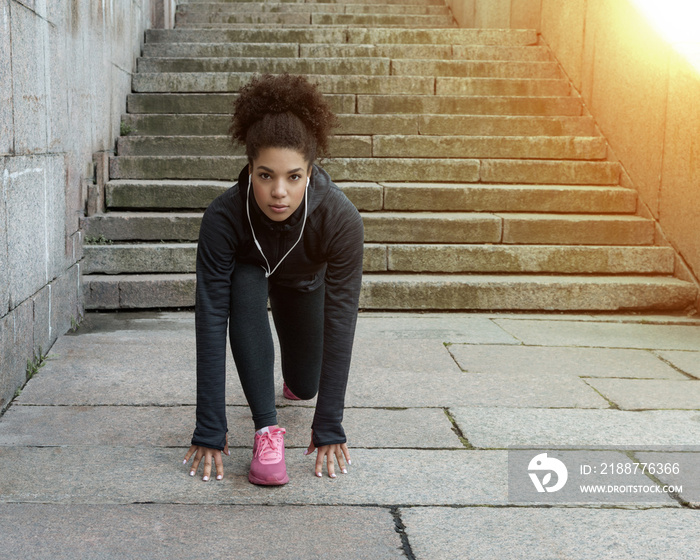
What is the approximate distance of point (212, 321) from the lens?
2545 millimetres

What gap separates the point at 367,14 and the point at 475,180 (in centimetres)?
413

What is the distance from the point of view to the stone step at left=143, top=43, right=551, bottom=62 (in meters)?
7.70

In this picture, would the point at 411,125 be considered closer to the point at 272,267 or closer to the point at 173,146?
the point at 173,146

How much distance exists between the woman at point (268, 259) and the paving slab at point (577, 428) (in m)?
0.71

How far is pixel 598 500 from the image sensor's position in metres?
2.47

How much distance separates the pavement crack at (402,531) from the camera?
212cm

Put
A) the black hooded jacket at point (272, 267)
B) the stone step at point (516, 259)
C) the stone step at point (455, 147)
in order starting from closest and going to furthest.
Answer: the black hooded jacket at point (272, 267) < the stone step at point (516, 259) < the stone step at point (455, 147)

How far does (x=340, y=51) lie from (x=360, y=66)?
426mm

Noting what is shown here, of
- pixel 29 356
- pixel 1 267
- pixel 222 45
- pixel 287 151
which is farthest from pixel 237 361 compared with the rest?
pixel 222 45

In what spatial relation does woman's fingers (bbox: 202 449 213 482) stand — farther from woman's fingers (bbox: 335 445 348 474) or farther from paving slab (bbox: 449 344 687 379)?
paving slab (bbox: 449 344 687 379)

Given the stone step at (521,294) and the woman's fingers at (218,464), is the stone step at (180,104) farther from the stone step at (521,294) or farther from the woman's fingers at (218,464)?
the woman's fingers at (218,464)

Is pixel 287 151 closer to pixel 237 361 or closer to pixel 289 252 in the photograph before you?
pixel 289 252

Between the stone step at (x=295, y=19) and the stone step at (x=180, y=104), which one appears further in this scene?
the stone step at (x=295, y=19)

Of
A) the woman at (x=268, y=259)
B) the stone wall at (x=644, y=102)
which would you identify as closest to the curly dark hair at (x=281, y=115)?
the woman at (x=268, y=259)
